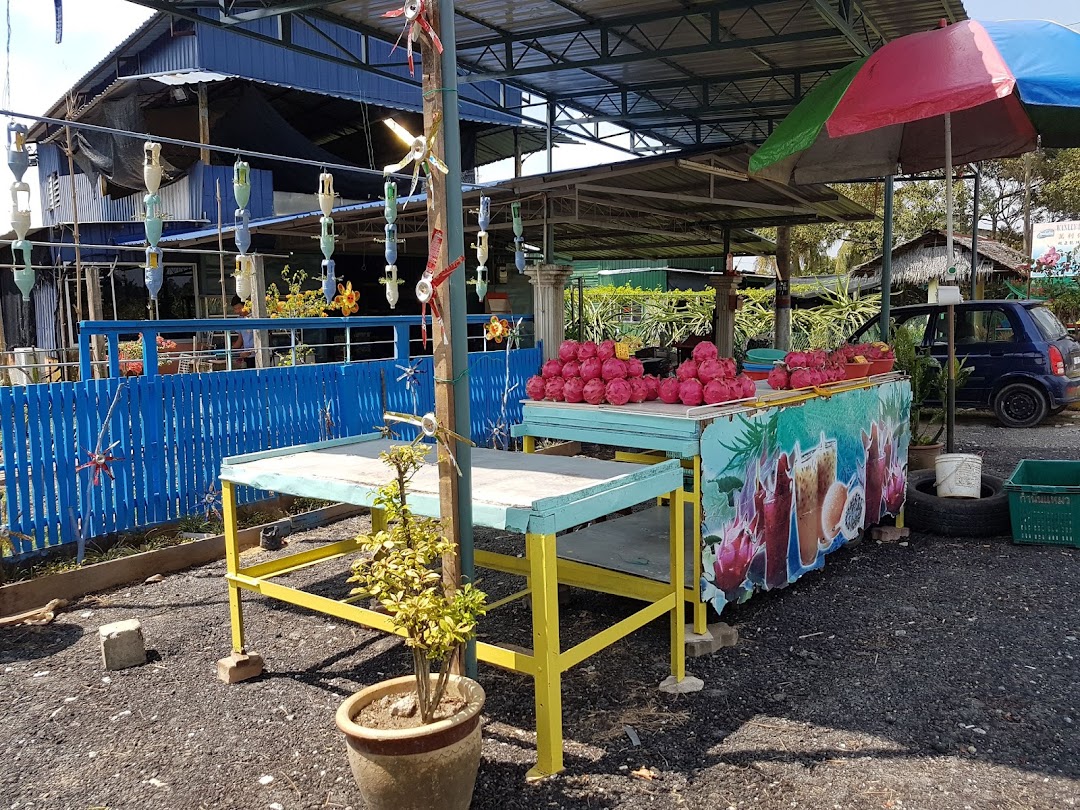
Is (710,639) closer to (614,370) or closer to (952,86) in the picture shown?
(614,370)

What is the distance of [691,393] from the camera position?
14.4ft

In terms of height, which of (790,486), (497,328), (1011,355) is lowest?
(790,486)

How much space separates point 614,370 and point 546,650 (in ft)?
7.08

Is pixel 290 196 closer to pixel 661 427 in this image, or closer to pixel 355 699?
pixel 661 427

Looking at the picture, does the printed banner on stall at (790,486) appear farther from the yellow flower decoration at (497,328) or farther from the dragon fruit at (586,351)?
the yellow flower decoration at (497,328)

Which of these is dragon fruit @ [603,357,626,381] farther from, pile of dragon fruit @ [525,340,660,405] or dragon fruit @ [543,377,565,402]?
dragon fruit @ [543,377,565,402]

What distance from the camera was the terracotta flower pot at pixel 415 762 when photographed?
248 cm

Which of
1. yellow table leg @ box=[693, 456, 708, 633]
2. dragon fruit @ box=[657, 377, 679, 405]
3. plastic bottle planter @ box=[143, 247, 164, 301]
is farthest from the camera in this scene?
plastic bottle planter @ box=[143, 247, 164, 301]

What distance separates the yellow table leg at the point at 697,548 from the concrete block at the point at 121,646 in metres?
2.82

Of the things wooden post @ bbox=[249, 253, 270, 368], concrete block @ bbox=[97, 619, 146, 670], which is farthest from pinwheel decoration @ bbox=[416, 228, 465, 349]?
wooden post @ bbox=[249, 253, 270, 368]

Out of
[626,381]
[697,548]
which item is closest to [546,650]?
[697,548]

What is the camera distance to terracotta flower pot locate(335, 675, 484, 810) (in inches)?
97.7

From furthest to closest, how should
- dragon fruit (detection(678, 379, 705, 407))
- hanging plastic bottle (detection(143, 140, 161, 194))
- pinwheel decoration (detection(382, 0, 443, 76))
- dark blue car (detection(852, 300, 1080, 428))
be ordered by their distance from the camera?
dark blue car (detection(852, 300, 1080, 428)), hanging plastic bottle (detection(143, 140, 161, 194)), dragon fruit (detection(678, 379, 705, 407)), pinwheel decoration (detection(382, 0, 443, 76))

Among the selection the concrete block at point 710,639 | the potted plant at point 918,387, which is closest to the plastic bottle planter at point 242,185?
the concrete block at point 710,639
